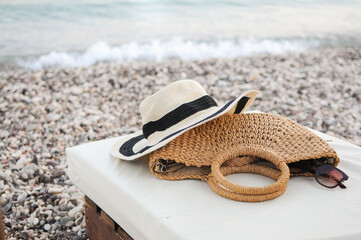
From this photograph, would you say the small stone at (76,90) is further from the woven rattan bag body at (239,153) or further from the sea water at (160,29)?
the woven rattan bag body at (239,153)

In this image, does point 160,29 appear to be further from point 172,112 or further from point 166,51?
point 172,112

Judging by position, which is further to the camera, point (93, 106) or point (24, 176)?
point (93, 106)

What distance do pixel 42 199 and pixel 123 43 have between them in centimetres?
504

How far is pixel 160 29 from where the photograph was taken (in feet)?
26.4

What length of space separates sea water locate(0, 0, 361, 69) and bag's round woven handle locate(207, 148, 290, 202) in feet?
16.0

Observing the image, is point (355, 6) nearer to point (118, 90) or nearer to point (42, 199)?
point (118, 90)

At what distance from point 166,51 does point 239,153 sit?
5333 millimetres

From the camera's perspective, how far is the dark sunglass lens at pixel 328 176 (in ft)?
4.49

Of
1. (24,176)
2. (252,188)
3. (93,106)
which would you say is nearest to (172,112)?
(252,188)

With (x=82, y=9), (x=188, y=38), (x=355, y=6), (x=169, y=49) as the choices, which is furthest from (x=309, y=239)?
(x=355, y=6)

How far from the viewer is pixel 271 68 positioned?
470 centimetres

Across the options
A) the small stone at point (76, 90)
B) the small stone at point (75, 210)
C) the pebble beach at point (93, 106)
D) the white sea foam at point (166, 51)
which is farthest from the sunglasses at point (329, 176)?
the white sea foam at point (166, 51)

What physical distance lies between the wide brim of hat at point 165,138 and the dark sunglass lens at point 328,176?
Answer: 0.42 meters

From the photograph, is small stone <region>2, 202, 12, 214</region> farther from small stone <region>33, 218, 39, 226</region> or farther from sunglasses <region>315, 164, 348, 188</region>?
sunglasses <region>315, 164, 348, 188</region>
